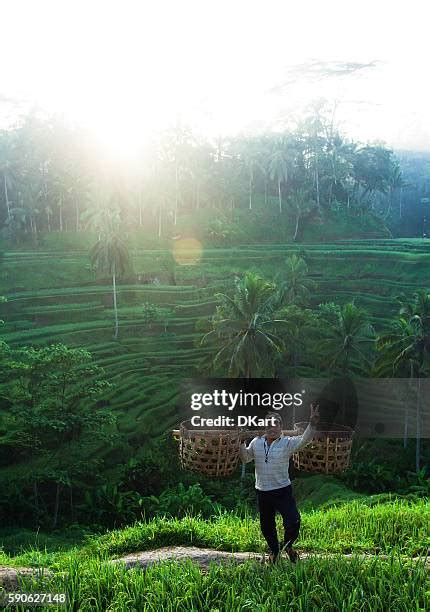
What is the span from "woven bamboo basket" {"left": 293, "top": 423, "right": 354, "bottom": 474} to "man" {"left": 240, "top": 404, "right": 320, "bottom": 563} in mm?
13103

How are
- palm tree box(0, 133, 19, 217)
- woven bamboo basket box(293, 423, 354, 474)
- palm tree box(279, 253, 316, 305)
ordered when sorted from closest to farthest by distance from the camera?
1. woven bamboo basket box(293, 423, 354, 474)
2. palm tree box(279, 253, 316, 305)
3. palm tree box(0, 133, 19, 217)

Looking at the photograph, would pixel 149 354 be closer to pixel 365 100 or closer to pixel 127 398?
pixel 127 398

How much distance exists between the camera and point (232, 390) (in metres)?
22.3

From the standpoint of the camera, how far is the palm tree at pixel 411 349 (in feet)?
71.3

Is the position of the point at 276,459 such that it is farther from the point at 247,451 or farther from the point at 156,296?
the point at 156,296

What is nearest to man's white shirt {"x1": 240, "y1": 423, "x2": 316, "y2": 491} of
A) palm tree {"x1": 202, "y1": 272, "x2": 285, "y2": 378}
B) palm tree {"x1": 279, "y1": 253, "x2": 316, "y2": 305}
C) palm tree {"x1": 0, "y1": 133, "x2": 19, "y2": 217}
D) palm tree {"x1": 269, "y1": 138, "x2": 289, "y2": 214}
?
palm tree {"x1": 202, "y1": 272, "x2": 285, "y2": 378}

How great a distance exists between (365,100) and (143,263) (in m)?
21.6

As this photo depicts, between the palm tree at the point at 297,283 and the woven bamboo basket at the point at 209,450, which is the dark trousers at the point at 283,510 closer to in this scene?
the woven bamboo basket at the point at 209,450

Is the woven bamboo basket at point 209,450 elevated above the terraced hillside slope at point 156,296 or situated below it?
below

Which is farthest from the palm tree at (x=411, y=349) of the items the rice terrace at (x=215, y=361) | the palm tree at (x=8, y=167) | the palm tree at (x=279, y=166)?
the palm tree at (x=8, y=167)

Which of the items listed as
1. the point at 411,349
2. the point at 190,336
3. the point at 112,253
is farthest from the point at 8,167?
the point at 411,349

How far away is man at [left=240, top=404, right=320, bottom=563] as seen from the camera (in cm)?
466

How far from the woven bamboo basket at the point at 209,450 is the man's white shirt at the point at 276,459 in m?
11.8

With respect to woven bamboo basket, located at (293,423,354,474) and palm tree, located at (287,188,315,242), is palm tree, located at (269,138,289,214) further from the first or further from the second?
woven bamboo basket, located at (293,423,354,474)
